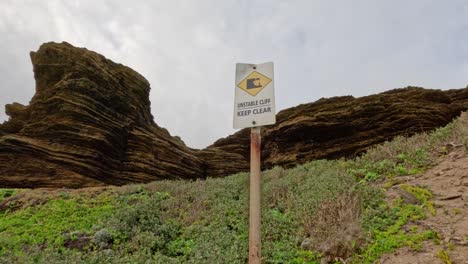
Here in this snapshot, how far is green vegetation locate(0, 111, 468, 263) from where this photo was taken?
5652 mm

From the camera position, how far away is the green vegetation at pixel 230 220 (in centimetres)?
565

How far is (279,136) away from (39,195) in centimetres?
1426

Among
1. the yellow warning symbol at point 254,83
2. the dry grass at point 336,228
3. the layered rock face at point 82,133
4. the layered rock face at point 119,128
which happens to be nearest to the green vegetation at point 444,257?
the dry grass at point 336,228

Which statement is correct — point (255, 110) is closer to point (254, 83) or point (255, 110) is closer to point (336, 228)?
point (254, 83)

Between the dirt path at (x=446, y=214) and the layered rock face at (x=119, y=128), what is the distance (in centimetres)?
1033

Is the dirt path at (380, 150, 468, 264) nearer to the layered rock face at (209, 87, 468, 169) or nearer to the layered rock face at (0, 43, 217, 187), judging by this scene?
the layered rock face at (209, 87, 468, 169)

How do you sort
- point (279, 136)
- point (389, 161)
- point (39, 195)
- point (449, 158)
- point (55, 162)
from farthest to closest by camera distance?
point (279, 136) < point (55, 162) < point (39, 195) < point (389, 161) < point (449, 158)

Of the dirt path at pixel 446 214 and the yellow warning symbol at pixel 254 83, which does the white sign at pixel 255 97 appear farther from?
the dirt path at pixel 446 214

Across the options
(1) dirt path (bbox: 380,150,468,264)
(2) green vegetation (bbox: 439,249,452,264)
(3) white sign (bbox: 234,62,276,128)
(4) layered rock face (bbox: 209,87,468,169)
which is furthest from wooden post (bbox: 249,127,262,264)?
(4) layered rock face (bbox: 209,87,468,169)

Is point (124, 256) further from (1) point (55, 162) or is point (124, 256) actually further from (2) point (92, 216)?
(1) point (55, 162)

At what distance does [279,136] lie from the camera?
2144cm

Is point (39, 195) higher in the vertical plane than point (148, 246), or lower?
higher

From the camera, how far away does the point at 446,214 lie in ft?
18.0

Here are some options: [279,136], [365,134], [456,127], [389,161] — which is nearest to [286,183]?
[389,161]
